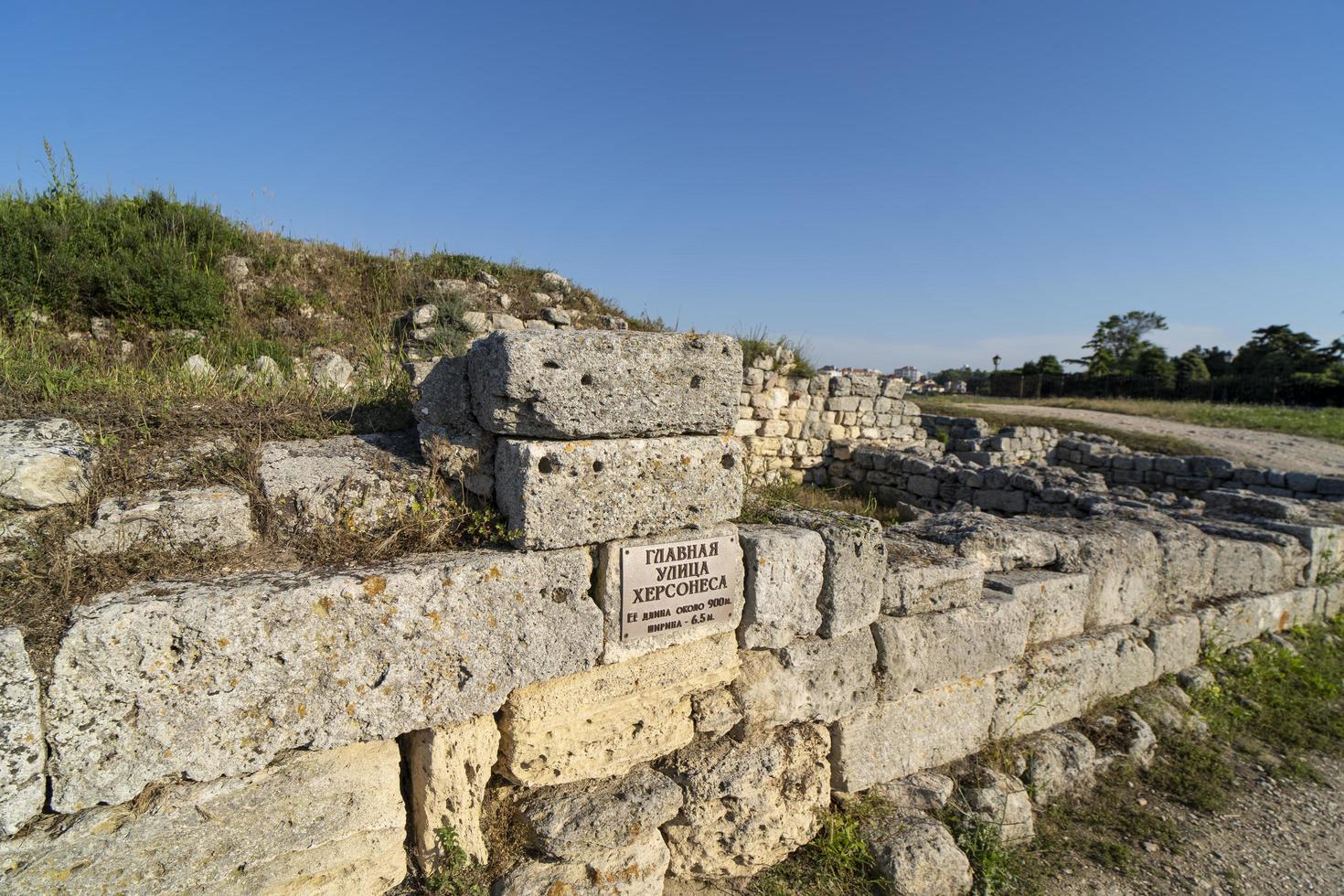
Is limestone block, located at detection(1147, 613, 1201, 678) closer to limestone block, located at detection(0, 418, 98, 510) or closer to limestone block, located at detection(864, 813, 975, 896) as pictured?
limestone block, located at detection(864, 813, 975, 896)

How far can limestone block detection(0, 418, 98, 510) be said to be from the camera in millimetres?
2096

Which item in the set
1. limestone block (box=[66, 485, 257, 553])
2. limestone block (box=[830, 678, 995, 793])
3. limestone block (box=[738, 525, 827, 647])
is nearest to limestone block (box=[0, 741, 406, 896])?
limestone block (box=[66, 485, 257, 553])

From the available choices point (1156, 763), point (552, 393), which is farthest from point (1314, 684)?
point (552, 393)

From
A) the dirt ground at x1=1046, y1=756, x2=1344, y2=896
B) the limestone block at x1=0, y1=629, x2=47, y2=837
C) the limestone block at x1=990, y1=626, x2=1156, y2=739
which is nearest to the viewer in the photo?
the limestone block at x1=0, y1=629, x2=47, y2=837

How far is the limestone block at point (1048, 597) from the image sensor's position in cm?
403

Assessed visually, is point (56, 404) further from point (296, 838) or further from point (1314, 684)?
point (1314, 684)

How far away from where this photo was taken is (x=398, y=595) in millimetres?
2176

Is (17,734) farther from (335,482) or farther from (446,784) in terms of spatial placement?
(446,784)

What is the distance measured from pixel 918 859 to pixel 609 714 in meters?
1.63

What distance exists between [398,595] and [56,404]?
1.67m

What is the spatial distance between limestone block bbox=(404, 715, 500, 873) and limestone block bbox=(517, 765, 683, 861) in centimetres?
22

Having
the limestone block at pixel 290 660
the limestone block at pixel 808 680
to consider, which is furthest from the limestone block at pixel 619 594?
the limestone block at pixel 808 680

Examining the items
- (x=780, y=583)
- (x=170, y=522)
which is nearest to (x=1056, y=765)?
(x=780, y=583)

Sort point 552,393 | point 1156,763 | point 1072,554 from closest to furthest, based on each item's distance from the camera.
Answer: point 552,393 < point 1156,763 < point 1072,554
